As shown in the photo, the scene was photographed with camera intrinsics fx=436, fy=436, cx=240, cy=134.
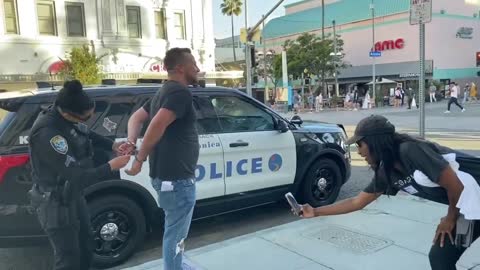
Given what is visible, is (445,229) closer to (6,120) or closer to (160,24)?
(6,120)

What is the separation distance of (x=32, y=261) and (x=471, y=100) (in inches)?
1441

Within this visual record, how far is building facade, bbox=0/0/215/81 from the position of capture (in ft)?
67.6

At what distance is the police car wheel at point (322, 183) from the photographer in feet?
18.5

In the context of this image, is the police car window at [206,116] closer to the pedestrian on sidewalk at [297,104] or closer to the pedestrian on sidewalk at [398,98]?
the pedestrian on sidewalk at [297,104]

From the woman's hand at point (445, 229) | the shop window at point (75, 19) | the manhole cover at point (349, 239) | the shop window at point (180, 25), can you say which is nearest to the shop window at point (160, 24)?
the shop window at point (180, 25)

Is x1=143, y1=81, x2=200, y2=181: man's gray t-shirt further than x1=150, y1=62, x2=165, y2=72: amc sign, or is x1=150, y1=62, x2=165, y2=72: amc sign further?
x1=150, y1=62, x2=165, y2=72: amc sign

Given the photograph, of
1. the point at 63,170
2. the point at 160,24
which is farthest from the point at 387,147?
the point at 160,24

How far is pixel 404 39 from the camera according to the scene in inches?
1705

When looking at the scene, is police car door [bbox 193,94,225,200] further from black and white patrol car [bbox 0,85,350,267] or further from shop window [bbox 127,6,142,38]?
shop window [bbox 127,6,142,38]

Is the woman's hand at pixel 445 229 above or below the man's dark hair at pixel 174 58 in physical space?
below

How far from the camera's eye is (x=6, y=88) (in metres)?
20.9

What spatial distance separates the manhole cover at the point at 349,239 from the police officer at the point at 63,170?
2500 mm

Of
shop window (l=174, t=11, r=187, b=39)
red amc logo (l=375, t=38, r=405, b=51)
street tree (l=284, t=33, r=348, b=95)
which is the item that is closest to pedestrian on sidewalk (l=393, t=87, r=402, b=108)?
street tree (l=284, t=33, r=348, b=95)

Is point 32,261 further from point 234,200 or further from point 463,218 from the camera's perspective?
point 463,218
